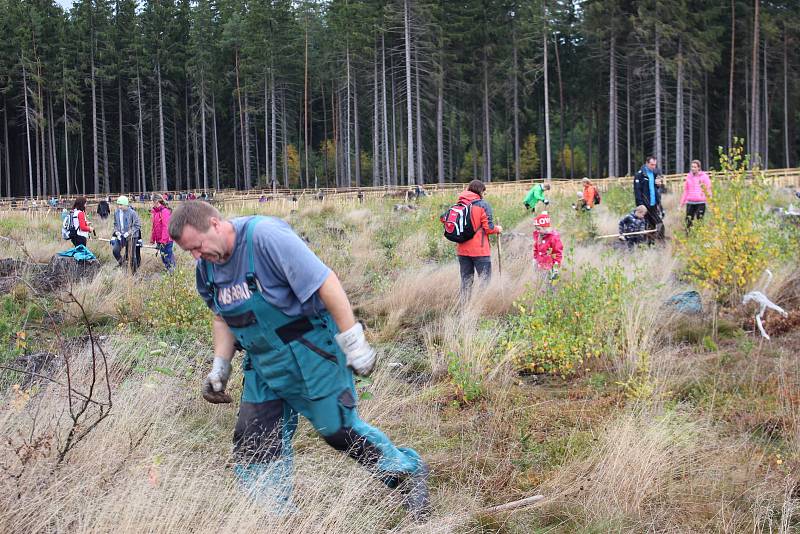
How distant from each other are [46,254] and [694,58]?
37239 millimetres

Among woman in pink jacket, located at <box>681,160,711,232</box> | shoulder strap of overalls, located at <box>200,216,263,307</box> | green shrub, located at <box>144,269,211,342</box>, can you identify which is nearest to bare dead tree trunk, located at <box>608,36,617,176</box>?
woman in pink jacket, located at <box>681,160,711,232</box>

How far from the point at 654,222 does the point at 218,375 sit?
10.9m

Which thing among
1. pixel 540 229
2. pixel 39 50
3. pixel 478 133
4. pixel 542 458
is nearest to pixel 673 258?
pixel 540 229

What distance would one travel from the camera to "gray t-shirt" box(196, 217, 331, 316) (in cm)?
312

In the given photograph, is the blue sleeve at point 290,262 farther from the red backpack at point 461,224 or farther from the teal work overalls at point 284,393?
the red backpack at point 461,224

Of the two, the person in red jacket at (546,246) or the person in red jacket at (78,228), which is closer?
the person in red jacket at (546,246)

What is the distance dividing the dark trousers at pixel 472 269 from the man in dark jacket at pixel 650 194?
5.00 meters

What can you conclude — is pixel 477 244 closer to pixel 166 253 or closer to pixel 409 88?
pixel 166 253

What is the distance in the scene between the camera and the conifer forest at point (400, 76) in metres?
43.9

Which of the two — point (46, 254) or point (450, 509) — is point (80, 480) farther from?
point (46, 254)

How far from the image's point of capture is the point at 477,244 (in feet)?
29.1

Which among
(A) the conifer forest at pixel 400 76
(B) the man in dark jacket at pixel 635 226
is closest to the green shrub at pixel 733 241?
(B) the man in dark jacket at pixel 635 226

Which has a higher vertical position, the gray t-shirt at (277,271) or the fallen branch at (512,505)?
the gray t-shirt at (277,271)

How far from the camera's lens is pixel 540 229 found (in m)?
8.80
